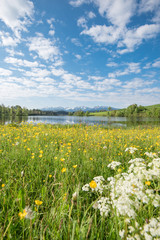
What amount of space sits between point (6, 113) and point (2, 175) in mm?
107894

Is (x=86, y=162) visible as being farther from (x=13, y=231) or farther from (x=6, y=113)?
(x=6, y=113)

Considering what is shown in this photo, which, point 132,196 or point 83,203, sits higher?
point 132,196

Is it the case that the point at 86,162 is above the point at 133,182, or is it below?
below

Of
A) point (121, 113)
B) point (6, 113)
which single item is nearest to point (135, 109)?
point (121, 113)

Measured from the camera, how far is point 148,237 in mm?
921

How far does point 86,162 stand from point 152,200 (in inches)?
63.1

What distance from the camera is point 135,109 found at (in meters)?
99.4

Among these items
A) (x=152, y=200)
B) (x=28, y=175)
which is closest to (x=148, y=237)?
(x=152, y=200)

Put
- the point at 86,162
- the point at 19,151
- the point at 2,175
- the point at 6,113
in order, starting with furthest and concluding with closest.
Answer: the point at 6,113 < the point at 19,151 < the point at 86,162 < the point at 2,175

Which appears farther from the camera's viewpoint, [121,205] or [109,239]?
[109,239]

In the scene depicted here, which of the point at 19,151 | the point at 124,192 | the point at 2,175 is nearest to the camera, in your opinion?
the point at 124,192

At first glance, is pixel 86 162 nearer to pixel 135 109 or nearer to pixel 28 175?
pixel 28 175

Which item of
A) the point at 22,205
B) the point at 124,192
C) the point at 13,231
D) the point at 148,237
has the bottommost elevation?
the point at 13,231

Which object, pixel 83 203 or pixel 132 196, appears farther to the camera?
pixel 83 203
